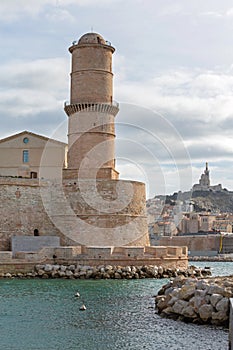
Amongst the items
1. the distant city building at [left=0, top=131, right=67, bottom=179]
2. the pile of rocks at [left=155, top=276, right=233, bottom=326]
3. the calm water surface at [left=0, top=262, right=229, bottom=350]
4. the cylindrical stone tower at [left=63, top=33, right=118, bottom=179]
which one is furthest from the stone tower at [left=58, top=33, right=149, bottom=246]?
the pile of rocks at [left=155, top=276, right=233, bottom=326]

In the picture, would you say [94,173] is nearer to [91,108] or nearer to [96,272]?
[91,108]

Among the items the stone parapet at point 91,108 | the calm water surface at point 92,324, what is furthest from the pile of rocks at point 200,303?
the stone parapet at point 91,108

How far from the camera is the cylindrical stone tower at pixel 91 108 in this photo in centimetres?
2353

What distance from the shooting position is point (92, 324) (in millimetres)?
11125

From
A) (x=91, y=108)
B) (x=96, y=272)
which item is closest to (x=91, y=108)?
(x=91, y=108)

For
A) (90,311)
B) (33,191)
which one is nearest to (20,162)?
(33,191)

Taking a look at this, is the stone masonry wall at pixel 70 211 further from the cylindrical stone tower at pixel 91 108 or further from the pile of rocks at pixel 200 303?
the pile of rocks at pixel 200 303

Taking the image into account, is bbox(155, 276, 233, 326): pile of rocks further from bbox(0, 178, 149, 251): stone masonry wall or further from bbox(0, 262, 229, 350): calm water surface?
bbox(0, 178, 149, 251): stone masonry wall

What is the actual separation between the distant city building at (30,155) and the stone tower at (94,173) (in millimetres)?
831

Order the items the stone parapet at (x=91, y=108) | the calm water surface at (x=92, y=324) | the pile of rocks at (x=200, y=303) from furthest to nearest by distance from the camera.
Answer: the stone parapet at (x=91, y=108) → the pile of rocks at (x=200, y=303) → the calm water surface at (x=92, y=324)

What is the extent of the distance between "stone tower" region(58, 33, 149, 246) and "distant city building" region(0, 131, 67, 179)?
83cm

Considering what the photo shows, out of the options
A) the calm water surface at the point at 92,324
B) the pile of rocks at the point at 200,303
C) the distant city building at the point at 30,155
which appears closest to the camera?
the calm water surface at the point at 92,324

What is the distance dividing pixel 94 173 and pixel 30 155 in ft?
9.66

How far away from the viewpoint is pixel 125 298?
569 inches
